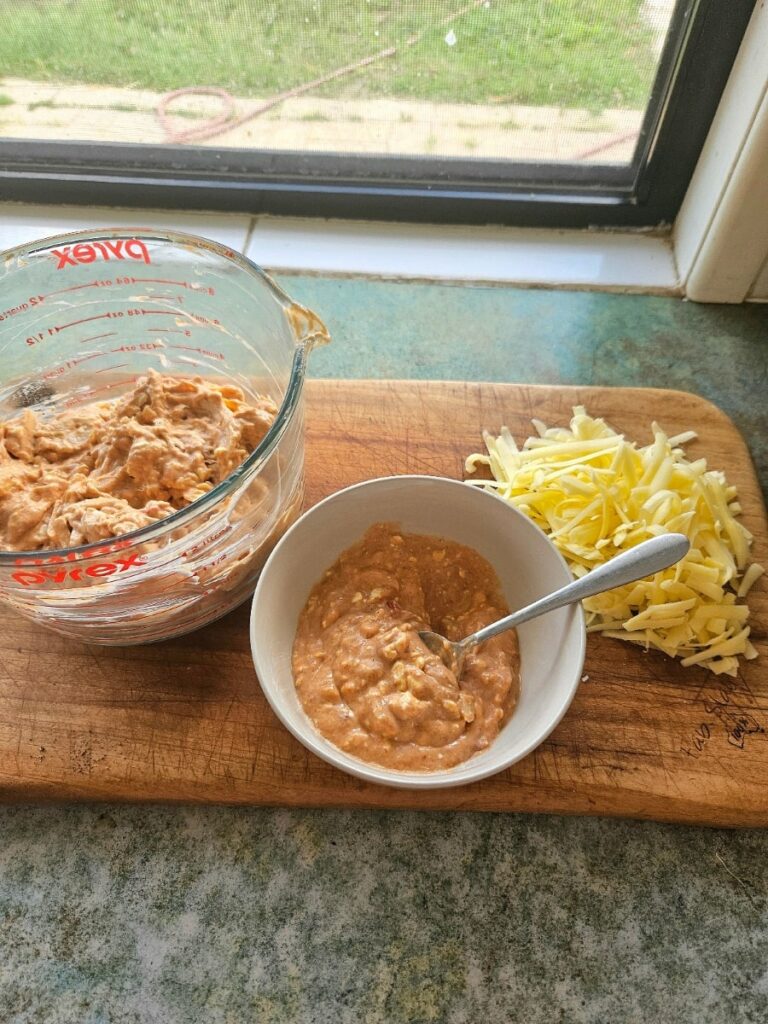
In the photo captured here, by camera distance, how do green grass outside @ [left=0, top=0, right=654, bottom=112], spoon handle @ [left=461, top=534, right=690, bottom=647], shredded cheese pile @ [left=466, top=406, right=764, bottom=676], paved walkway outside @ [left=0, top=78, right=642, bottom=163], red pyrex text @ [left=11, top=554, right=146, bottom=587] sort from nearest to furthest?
1. red pyrex text @ [left=11, top=554, right=146, bottom=587]
2. spoon handle @ [left=461, top=534, right=690, bottom=647]
3. shredded cheese pile @ [left=466, top=406, right=764, bottom=676]
4. green grass outside @ [left=0, top=0, right=654, bottom=112]
5. paved walkway outside @ [left=0, top=78, right=642, bottom=163]

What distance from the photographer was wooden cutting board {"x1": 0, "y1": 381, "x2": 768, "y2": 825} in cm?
119

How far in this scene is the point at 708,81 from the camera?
69.2 inches

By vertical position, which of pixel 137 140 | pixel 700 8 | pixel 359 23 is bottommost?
pixel 137 140

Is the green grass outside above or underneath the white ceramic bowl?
above

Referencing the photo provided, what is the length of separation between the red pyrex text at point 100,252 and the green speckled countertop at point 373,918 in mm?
858

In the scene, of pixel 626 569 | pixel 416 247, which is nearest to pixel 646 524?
pixel 626 569

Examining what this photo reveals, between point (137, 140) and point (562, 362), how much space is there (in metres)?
1.15

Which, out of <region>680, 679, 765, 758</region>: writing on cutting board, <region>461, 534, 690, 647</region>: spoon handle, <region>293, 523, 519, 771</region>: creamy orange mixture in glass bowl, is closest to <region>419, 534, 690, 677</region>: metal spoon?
<region>461, 534, 690, 647</region>: spoon handle

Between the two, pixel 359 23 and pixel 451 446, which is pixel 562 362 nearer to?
pixel 451 446

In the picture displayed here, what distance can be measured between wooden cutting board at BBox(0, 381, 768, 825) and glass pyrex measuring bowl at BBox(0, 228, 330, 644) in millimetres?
78

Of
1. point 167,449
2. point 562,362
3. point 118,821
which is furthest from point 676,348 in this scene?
point 118,821

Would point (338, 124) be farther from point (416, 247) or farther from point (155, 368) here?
point (155, 368)

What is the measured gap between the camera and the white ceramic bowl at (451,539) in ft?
3.58

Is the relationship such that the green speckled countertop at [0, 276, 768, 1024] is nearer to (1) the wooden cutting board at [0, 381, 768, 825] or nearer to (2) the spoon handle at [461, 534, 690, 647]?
(1) the wooden cutting board at [0, 381, 768, 825]
